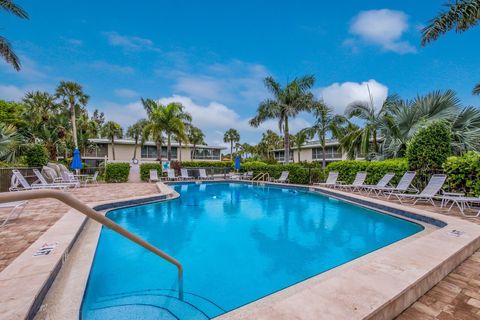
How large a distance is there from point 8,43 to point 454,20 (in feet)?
55.5

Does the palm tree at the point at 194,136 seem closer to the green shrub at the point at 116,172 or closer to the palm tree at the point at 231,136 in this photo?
the palm tree at the point at 231,136

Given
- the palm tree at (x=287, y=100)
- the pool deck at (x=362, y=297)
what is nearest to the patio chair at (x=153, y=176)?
the palm tree at (x=287, y=100)

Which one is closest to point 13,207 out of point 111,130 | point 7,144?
point 7,144

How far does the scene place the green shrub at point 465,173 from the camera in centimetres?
762

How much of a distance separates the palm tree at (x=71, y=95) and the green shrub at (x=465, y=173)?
27.4m

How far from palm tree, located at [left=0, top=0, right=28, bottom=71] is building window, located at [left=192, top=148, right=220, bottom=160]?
32292 millimetres

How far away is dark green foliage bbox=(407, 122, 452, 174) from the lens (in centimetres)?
921

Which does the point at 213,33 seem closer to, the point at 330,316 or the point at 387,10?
the point at 387,10

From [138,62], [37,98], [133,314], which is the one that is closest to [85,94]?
[37,98]

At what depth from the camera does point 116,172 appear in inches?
712

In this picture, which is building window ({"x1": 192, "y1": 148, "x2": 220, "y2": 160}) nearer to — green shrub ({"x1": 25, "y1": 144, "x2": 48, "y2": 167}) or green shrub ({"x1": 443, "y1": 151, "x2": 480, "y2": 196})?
green shrub ({"x1": 25, "y1": 144, "x2": 48, "y2": 167})

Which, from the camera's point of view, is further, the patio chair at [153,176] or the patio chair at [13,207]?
the patio chair at [153,176]

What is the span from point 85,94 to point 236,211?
2288cm

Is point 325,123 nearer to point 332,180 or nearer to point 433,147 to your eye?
point 332,180
